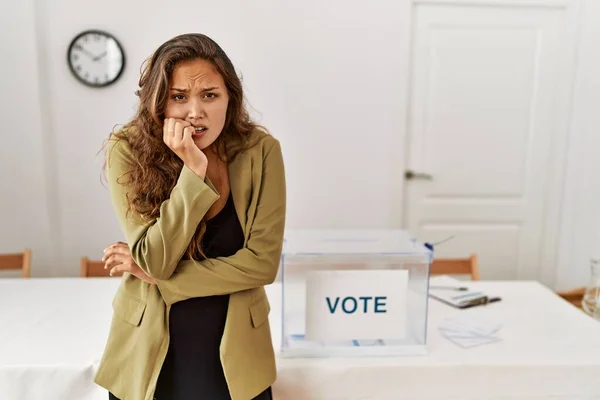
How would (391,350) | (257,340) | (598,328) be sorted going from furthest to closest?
(598,328) < (391,350) < (257,340)

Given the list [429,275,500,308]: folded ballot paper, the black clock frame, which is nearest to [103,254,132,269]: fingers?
[429,275,500,308]: folded ballot paper

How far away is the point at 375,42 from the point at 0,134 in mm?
2141

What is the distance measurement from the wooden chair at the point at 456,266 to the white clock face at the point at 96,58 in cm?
198

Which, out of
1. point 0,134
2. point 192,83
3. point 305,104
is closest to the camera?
point 192,83

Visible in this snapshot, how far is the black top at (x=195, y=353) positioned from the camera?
42.3 inches

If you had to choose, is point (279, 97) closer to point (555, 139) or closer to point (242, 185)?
point (555, 139)

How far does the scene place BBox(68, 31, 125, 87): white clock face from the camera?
112 inches

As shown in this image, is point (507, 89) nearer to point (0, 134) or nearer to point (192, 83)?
point (192, 83)

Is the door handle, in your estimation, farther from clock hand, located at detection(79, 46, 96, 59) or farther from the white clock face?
clock hand, located at detection(79, 46, 96, 59)

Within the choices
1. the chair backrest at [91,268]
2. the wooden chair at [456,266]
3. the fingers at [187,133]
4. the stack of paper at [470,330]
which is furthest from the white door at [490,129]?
the fingers at [187,133]

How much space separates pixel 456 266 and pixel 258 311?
1344 mm

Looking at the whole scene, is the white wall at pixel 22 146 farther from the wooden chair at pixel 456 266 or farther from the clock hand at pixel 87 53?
the wooden chair at pixel 456 266

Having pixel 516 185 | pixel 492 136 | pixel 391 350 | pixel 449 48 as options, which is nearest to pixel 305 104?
pixel 449 48

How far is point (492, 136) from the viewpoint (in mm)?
3188
